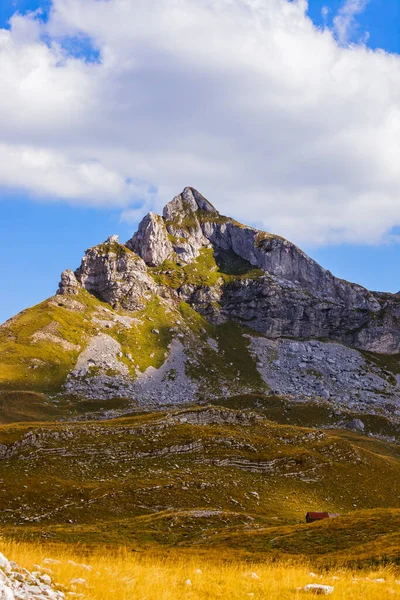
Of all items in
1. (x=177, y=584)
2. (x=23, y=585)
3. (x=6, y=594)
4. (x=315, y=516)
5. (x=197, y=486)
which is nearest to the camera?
(x=6, y=594)

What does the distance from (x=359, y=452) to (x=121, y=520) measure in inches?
2079

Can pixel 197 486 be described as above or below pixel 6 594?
below

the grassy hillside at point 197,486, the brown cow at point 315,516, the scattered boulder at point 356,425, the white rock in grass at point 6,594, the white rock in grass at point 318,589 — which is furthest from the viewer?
the scattered boulder at point 356,425

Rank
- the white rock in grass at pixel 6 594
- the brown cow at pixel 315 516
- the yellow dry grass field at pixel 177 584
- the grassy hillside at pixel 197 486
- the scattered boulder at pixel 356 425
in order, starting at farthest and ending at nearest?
1. the scattered boulder at pixel 356 425
2. the brown cow at pixel 315 516
3. the grassy hillside at pixel 197 486
4. the yellow dry grass field at pixel 177 584
5. the white rock in grass at pixel 6 594

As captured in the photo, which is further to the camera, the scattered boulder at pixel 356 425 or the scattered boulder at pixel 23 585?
the scattered boulder at pixel 356 425

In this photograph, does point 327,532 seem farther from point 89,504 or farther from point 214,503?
point 89,504

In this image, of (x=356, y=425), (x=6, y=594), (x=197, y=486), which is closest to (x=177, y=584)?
(x=6, y=594)

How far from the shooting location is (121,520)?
5312cm

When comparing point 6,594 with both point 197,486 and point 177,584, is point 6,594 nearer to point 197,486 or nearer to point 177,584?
point 177,584

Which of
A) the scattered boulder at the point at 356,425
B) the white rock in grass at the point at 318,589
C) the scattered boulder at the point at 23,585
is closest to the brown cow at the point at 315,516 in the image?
the white rock in grass at the point at 318,589

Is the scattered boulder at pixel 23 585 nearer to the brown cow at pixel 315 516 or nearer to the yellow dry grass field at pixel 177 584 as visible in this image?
the yellow dry grass field at pixel 177 584

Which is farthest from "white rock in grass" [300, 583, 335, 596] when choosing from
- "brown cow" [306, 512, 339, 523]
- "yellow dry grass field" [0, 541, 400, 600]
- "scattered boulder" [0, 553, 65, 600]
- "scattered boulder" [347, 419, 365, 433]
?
"scattered boulder" [347, 419, 365, 433]

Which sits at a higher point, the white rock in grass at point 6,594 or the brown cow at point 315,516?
the white rock in grass at point 6,594

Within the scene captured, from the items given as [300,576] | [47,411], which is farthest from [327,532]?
[47,411]
